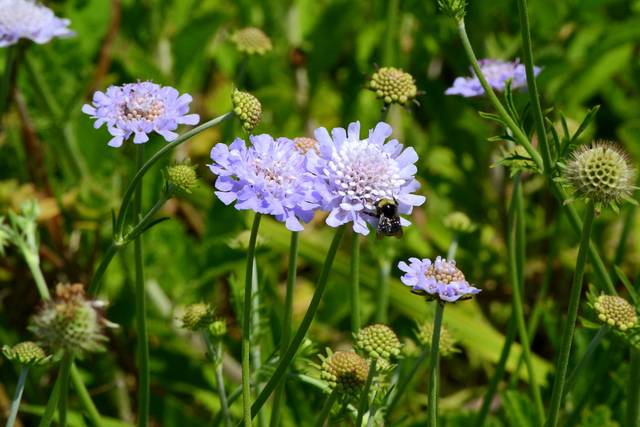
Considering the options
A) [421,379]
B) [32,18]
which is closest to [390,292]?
[421,379]

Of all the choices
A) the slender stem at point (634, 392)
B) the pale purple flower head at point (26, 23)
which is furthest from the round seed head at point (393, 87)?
the pale purple flower head at point (26, 23)

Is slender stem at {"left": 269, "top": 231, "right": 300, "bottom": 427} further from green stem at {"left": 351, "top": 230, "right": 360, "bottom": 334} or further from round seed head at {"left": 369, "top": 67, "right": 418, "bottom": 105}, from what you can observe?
round seed head at {"left": 369, "top": 67, "right": 418, "bottom": 105}

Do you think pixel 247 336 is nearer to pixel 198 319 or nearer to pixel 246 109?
pixel 198 319

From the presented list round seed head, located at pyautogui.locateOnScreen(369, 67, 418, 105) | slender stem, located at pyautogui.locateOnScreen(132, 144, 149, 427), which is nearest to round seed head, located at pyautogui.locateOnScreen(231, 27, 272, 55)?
round seed head, located at pyautogui.locateOnScreen(369, 67, 418, 105)

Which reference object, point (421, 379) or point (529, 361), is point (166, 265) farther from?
point (529, 361)

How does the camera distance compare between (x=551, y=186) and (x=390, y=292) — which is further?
(x=390, y=292)

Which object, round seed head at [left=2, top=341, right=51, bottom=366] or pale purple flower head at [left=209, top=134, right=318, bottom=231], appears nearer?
pale purple flower head at [left=209, top=134, right=318, bottom=231]
